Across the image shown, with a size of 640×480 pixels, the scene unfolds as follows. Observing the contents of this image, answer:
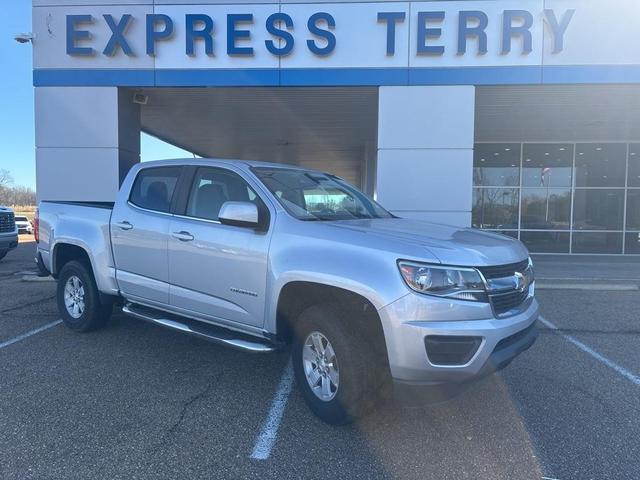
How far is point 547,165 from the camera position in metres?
Answer: 16.2

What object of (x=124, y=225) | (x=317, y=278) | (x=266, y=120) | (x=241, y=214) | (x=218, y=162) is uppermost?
(x=266, y=120)

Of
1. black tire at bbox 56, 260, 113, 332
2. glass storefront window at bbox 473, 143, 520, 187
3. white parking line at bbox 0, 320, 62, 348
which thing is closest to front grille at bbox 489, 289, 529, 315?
black tire at bbox 56, 260, 113, 332

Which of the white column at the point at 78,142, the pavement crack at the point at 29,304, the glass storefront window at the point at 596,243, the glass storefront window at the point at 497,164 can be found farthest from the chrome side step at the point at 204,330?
the glass storefront window at the point at 596,243

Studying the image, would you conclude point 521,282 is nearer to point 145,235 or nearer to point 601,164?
point 145,235

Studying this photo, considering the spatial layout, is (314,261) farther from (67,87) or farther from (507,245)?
(67,87)

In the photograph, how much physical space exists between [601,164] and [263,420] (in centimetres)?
1584

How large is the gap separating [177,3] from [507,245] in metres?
8.64

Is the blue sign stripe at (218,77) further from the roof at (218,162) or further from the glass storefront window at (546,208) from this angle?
the glass storefront window at (546,208)

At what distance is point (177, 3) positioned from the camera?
32.2ft

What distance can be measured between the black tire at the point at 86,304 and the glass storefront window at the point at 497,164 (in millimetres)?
13334

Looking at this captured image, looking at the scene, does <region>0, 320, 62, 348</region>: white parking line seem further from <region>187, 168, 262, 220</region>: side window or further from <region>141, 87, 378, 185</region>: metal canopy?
<region>141, 87, 378, 185</region>: metal canopy

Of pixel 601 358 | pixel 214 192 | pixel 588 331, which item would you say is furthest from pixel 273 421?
pixel 588 331

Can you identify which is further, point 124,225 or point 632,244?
point 632,244

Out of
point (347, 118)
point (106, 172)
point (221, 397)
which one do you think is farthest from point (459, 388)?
point (347, 118)
